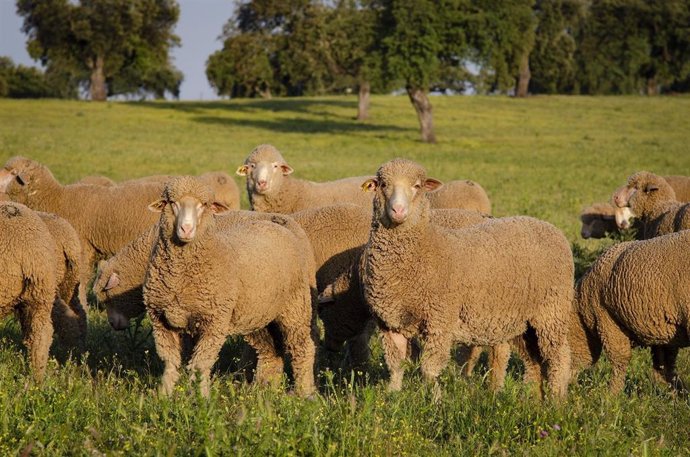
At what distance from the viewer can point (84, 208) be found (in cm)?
1213

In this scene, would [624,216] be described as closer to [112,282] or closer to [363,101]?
[112,282]

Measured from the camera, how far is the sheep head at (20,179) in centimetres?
1192

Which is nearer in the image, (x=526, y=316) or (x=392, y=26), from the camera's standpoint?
(x=526, y=316)

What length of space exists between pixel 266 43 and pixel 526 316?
179 ft

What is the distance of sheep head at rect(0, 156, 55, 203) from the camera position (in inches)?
469

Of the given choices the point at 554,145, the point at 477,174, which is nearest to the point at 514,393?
the point at 477,174

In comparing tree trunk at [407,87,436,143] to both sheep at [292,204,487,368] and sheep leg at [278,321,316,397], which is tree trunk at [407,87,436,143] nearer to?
sheep at [292,204,487,368]

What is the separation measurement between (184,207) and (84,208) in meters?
5.85

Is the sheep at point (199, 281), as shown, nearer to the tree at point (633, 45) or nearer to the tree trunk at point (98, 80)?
the tree trunk at point (98, 80)

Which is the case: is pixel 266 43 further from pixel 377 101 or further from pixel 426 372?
pixel 426 372

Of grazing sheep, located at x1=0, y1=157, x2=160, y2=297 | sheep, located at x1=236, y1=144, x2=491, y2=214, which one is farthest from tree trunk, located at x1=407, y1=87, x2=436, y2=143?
grazing sheep, located at x1=0, y1=157, x2=160, y2=297

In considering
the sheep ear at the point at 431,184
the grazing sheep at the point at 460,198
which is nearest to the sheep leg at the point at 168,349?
the sheep ear at the point at 431,184

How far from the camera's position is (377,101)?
213 ft

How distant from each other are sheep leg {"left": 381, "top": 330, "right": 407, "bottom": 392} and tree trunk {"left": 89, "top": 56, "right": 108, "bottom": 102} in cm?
5954
